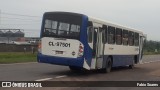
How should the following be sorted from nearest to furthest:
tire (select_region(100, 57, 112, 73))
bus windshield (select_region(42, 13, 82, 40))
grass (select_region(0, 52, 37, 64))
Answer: bus windshield (select_region(42, 13, 82, 40)), tire (select_region(100, 57, 112, 73)), grass (select_region(0, 52, 37, 64))

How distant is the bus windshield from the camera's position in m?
20.0

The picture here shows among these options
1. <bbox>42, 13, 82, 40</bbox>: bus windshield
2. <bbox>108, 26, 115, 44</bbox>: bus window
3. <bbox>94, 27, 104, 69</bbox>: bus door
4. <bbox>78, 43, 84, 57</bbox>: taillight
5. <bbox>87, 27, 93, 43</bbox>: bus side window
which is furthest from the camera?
<bbox>108, 26, 115, 44</bbox>: bus window

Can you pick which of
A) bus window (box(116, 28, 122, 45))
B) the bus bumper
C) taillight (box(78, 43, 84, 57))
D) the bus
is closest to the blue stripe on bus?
bus window (box(116, 28, 122, 45))

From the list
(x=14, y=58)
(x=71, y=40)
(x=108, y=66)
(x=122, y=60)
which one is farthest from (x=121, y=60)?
(x=14, y=58)

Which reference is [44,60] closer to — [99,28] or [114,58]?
[99,28]

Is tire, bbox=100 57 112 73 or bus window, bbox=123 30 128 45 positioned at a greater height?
bus window, bbox=123 30 128 45

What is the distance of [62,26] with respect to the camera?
2022 centimetres

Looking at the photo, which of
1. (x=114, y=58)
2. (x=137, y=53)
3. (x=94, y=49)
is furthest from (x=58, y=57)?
(x=137, y=53)

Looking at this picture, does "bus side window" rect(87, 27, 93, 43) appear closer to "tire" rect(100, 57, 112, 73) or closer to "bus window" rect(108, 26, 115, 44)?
"bus window" rect(108, 26, 115, 44)

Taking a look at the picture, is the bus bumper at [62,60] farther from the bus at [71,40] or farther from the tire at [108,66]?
the tire at [108,66]

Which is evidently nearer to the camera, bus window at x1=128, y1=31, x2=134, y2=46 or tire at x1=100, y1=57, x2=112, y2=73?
tire at x1=100, y1=57, x2=112, y2=73

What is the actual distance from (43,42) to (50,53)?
66 centimetres

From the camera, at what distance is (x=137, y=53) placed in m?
31.3

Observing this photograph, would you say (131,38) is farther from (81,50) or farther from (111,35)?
(81,50)
